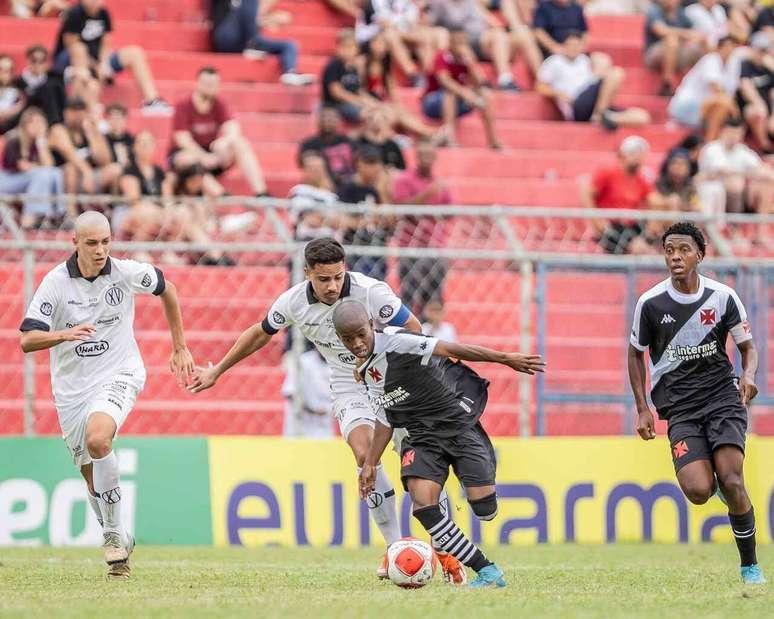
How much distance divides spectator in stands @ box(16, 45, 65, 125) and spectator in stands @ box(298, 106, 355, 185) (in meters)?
2.72

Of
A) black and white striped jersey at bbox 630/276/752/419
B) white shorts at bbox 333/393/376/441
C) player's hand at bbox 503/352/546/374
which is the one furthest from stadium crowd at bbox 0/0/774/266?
player's hand at bbox 503/352/546/374

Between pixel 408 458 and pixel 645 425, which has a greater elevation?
pixel 645 425

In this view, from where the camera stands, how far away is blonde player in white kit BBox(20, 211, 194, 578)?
10742 mm

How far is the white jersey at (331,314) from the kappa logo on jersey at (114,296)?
1.02 metres

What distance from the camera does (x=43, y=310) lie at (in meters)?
10.8

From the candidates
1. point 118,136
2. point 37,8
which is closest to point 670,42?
point 37,8

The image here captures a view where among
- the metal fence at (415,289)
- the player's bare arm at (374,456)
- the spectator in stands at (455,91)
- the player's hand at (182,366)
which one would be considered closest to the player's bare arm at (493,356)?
the player's bare arm at (374,456)

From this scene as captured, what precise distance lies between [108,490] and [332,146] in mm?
8575

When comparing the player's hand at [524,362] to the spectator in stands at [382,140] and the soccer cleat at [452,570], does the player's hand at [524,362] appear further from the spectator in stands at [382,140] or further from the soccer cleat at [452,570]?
the spectator in stands at [382,140]

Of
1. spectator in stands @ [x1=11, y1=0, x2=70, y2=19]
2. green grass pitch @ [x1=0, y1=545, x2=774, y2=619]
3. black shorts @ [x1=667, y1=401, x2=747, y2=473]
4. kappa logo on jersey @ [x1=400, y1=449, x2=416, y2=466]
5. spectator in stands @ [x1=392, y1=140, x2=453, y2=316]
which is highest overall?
spectator in stands @ [x1=11, y1=0, x2=70, y2=19]

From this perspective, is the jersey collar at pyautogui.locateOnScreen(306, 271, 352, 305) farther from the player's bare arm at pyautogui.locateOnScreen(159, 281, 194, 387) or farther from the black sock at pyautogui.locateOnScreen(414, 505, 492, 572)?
the black sock at pyautogui.locateOnScreen(414, 505, 492, 572)

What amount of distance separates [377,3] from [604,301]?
7.63 m

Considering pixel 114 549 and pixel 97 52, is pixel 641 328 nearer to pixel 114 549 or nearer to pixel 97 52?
pixel 114 549

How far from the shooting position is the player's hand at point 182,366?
1105 cm
